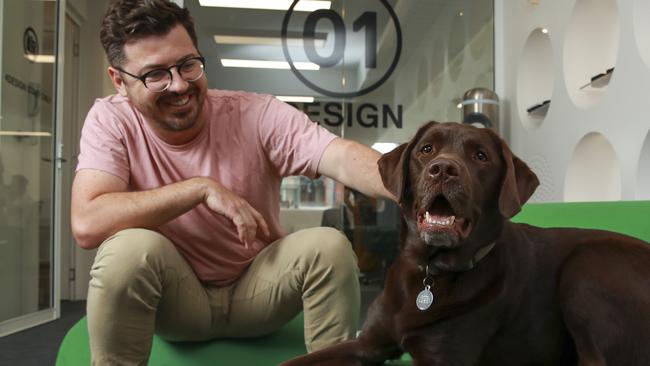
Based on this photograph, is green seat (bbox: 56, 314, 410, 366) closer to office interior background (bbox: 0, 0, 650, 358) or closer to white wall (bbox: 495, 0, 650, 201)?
white wall (bbox: 495, 0, 650, 201)

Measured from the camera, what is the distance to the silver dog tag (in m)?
1.31

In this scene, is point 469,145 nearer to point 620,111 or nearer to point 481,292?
point 481,292

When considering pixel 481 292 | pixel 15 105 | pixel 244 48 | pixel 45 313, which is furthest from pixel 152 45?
pixel 45 313

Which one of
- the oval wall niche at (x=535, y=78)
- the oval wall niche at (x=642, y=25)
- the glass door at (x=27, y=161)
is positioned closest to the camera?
the oval wall niche at (x=642, y=25)

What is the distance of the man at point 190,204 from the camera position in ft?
4.75

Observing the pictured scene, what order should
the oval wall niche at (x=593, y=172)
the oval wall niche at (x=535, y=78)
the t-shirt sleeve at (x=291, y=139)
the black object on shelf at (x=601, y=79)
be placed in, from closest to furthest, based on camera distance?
the t-shirt sleeve at (x=291, y=139)
the black object on shelf at (x=601, y=79)
the oval wall niche at (x=593, y=172)
the oval wall niche at (x=535, y=78)

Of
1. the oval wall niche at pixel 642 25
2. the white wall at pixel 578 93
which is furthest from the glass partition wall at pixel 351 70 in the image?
the oval wall niche at pixel 642 25

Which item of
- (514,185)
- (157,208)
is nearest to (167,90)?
(157,208)

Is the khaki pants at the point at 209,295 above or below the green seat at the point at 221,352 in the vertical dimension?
above

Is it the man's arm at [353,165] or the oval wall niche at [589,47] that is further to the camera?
the oval wall niche at [589,47]

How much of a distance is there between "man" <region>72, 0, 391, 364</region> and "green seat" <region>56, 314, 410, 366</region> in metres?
0.04

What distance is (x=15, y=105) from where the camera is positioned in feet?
13.6

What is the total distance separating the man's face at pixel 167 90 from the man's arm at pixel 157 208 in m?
0.24

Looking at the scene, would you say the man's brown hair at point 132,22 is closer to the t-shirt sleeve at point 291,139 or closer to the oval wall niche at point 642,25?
the t-shirt sleeve at point 291,139
